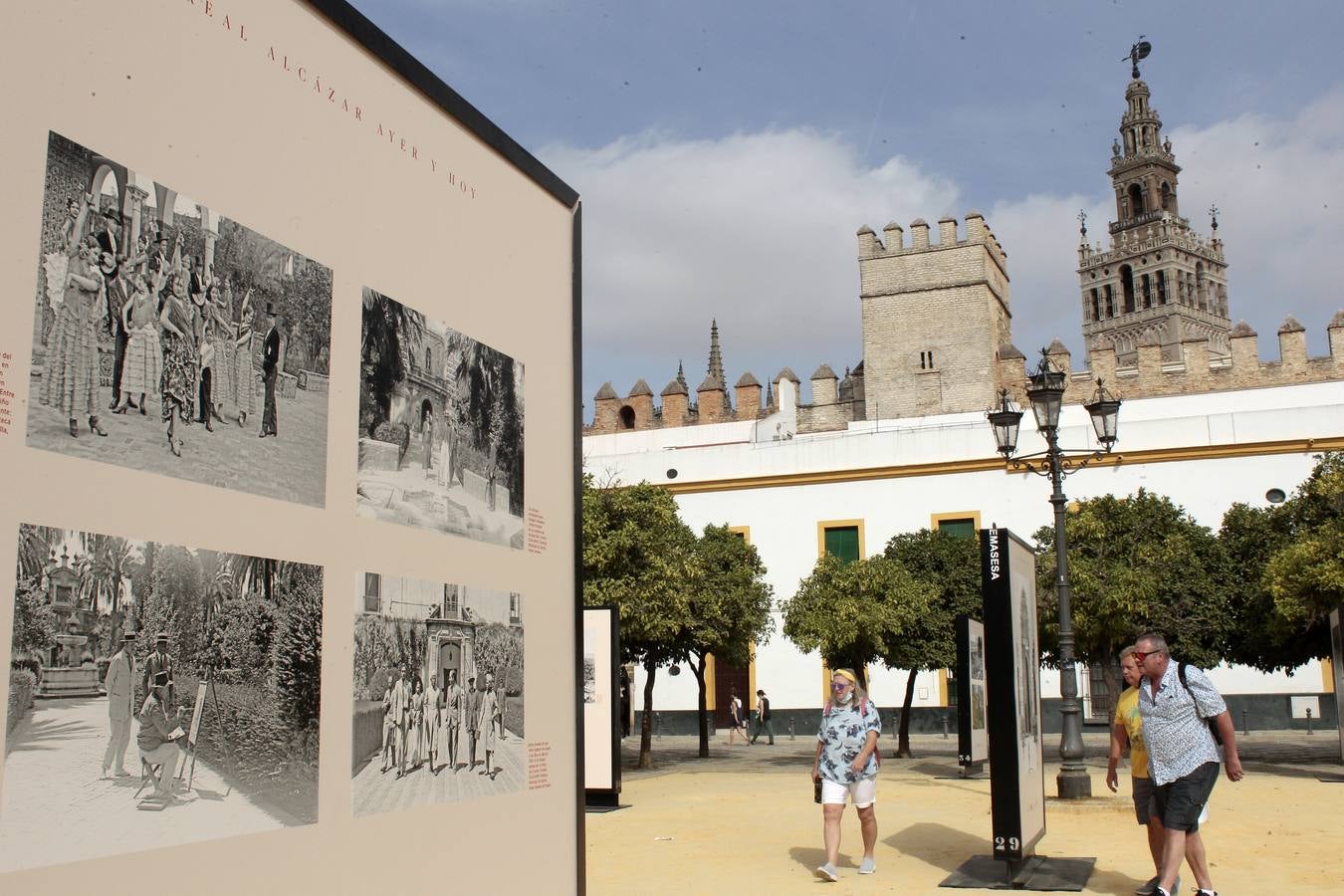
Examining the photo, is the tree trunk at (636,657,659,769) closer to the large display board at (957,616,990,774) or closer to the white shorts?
the large display board at (957,616,990,774)

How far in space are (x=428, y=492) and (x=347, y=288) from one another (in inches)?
22.5

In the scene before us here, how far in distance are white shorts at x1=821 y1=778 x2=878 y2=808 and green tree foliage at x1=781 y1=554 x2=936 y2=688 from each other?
38.9ft

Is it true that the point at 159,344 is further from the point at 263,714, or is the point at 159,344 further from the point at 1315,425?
the point at 1315,425

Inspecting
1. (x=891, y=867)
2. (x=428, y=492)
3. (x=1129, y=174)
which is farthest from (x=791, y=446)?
(x=1129, y=174)

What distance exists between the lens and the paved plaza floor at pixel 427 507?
115 inches

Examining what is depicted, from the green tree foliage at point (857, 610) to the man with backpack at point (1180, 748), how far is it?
13.5 metres

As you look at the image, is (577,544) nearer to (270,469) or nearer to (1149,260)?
(270,469)

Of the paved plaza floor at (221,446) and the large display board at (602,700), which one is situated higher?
the paved plaza floor at (221,446)

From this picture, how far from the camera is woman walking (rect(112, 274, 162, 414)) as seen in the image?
225 cm

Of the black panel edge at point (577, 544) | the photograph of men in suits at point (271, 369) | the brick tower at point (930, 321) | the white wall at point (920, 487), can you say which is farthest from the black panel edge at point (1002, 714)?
the brick tower at point (930, 321)

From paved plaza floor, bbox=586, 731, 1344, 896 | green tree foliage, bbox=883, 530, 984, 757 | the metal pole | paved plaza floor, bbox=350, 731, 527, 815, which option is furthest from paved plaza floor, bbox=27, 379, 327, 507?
green tree foliage, bbox=883, 530, 984, 757

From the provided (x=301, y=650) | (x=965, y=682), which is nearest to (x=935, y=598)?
(x=965, y=682)

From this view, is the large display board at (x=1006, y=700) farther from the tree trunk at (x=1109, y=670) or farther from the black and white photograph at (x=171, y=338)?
the tree trunk at (x=1109, y=670)

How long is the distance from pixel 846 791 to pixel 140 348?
7.09 metres
